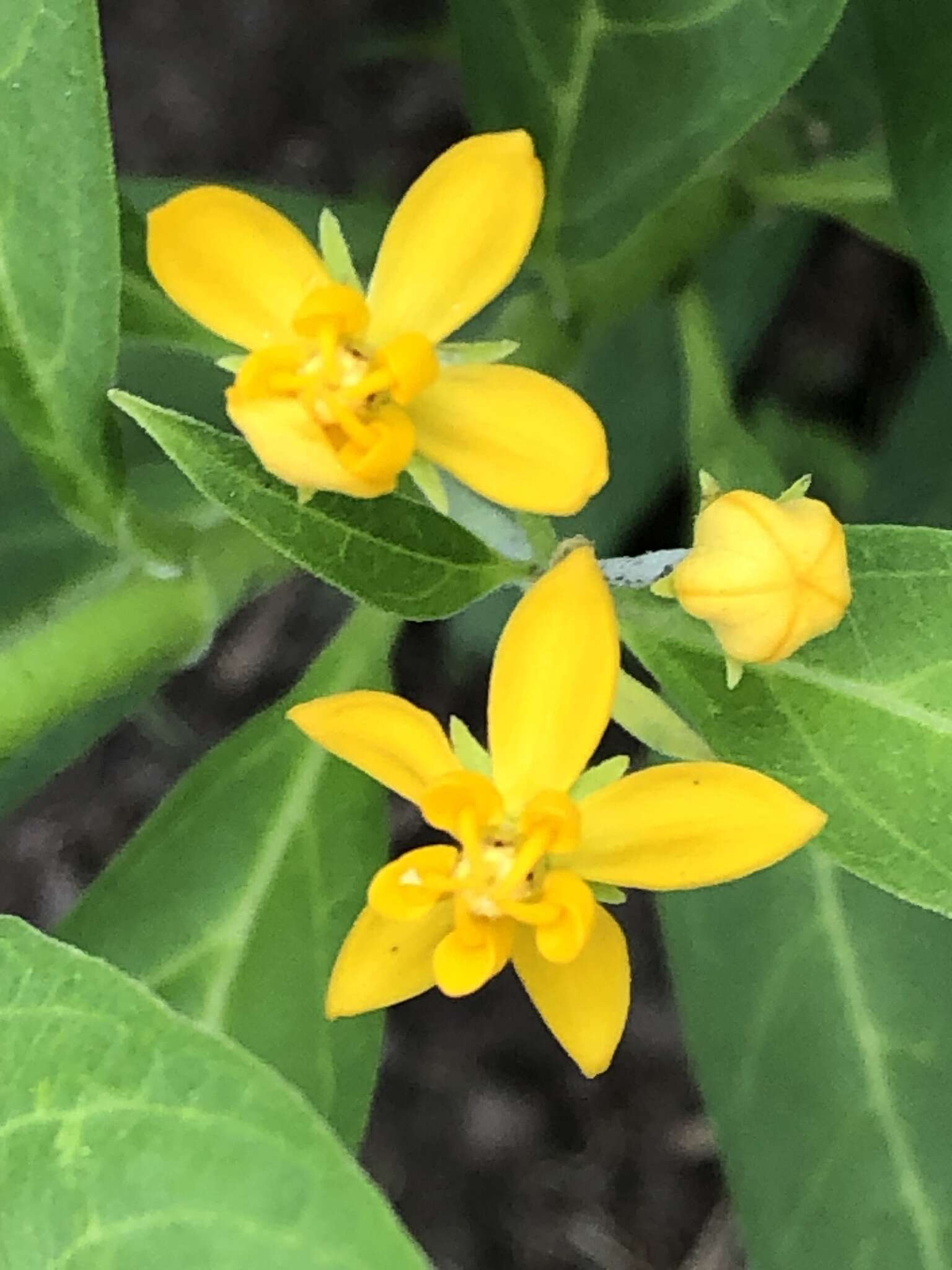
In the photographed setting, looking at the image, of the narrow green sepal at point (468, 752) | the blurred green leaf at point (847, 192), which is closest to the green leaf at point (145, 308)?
the narrow green sepal at point (468, 752)

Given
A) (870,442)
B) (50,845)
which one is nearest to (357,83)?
(870,442)

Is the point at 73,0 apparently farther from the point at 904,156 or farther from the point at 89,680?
the point at 904,156

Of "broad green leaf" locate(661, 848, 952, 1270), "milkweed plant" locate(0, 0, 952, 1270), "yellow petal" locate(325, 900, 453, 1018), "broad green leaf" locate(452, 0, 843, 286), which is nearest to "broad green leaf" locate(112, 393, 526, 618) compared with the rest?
"milkweed plant" locate(0, 0, 952, 1270)

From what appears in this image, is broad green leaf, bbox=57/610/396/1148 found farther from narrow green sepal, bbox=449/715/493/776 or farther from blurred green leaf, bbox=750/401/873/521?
blurred green leaf, bbox=750/401/873/521

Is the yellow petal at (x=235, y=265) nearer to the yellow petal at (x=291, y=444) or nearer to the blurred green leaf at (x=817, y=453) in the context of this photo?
the yellow petal at (x=291, y=444)

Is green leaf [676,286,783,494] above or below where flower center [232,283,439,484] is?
below

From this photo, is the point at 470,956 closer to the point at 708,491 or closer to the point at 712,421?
the point at 708,491
